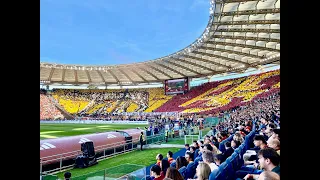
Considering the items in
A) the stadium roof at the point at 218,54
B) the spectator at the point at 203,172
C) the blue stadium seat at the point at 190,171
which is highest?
the stadium roof at the point at 218,54

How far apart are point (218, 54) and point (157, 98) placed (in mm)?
16523

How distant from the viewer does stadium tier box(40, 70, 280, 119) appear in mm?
27875

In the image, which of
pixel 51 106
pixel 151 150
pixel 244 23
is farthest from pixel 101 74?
pixel 151 150

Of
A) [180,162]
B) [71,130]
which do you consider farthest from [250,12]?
[71,130]

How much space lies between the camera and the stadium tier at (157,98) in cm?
2788

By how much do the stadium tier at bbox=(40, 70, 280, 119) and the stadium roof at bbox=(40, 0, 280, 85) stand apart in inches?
84.6

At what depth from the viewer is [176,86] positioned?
37469 mm

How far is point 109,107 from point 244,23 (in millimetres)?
28982

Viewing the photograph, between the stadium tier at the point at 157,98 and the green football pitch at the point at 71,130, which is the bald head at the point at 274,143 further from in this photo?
the stadium tier at the point at 157,98

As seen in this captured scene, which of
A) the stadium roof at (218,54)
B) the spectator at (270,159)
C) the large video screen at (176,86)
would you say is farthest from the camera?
the large video screen at (176,86)

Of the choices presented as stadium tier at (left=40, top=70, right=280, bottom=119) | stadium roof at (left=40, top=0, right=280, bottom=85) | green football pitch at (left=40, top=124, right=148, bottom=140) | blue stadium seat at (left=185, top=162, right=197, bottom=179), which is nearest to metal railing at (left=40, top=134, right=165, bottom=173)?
blue stadium seat at (left=185, top=162, right=197, bottom=179)

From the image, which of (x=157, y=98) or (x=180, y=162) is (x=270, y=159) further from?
(x=157, y=98)

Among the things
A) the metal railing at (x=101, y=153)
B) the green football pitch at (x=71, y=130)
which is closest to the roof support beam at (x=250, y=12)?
the metal railing at (x=101, y=153)

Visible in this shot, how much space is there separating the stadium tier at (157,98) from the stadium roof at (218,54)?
2.15 m
